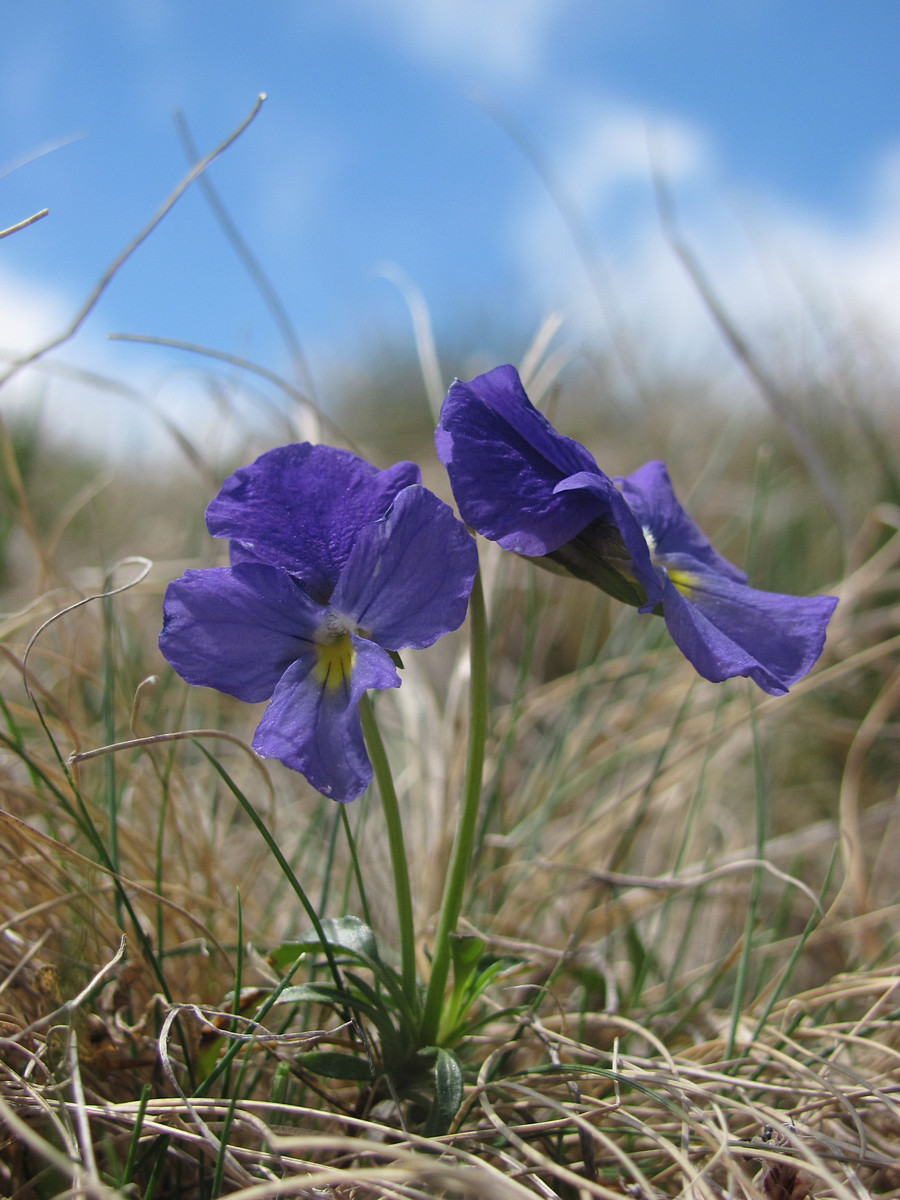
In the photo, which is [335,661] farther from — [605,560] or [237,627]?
[605,560]

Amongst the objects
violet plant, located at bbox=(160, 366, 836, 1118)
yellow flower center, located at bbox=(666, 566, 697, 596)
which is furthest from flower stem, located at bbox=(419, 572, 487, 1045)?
yellow flower center, located at bbox=(666, 566, 697, 596)

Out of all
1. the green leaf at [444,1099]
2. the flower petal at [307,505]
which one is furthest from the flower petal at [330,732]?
the green leaf at [444,1099]

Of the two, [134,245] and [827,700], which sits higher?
[134,245]

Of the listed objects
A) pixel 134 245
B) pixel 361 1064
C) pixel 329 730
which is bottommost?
pixel 361 1064

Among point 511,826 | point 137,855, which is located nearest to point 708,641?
point 137,855

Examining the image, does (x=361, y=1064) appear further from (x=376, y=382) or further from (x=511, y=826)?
(x=376, y=382)
